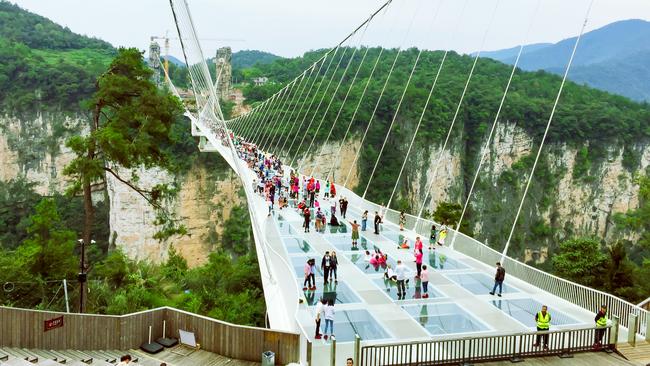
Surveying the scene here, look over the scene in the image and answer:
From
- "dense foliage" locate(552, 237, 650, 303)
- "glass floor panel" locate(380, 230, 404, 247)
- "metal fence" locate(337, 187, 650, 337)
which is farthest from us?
"dense foliage" locate(552, 237, 650, 303)

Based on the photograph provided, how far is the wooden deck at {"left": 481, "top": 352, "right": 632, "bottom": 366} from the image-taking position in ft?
31.9

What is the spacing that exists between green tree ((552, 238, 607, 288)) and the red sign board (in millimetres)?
27140

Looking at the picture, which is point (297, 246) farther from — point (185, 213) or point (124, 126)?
point (185, 213)

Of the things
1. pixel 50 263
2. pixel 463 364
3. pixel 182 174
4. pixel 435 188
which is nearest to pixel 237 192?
pixel 182 174

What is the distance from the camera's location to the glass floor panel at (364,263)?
15.1 meters

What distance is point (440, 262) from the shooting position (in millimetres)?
15906

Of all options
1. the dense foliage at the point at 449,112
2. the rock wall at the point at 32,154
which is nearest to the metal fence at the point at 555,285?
the dense foliage at the point at 449,112

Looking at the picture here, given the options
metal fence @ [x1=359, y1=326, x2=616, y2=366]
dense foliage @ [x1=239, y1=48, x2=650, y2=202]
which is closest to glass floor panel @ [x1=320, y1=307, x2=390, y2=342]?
metal fence @ [x1=359, y1=326, x2=616, y2=366]

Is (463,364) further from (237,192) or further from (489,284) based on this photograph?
(237,192)

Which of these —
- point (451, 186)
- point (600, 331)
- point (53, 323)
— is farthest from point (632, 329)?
point (451, 186)

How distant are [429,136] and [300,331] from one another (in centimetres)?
5539

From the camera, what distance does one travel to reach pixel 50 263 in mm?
22062

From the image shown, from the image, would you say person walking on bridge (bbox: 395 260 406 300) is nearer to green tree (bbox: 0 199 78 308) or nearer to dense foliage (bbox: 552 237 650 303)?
green tree (bbox: 0 199 78 308)

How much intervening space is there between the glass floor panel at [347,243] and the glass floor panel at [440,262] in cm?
177
